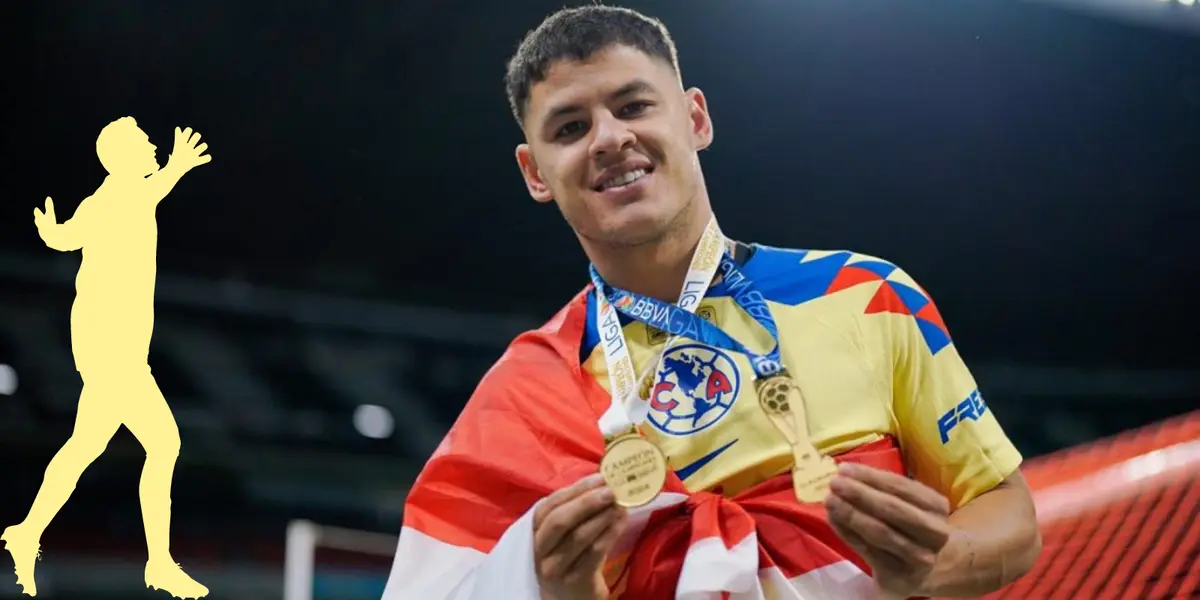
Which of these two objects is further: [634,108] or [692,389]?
[634,108]

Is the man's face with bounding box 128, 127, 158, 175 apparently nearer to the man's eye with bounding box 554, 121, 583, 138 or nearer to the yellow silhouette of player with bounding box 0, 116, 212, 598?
the yellow silhouette of player with bounding box 0, 116, 212, 598

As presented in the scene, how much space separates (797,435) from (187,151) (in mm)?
5426

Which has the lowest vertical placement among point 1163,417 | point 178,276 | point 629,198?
point 629,198

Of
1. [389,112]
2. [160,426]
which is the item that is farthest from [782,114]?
[160,426]

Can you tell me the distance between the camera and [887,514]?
1049 millimetres

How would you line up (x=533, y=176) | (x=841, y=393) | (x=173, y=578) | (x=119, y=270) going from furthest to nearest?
(x=173, y=578) → (x=119, y=270) → (x=533, y=176) → (x=841, y=393)

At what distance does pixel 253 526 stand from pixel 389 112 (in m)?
3.08

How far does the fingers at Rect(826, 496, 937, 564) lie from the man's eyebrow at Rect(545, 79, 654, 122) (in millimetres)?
599

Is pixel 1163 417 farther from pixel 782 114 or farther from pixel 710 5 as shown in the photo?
pixel 710 5

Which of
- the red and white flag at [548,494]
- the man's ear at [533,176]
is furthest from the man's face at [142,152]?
the red and white flag at [548,494]

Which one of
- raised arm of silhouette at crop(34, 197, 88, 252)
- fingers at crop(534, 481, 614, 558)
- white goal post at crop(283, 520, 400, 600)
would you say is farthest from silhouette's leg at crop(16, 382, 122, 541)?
fingers at crop(534, 481, 614, 558)

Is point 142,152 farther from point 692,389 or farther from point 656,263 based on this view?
point 692,389

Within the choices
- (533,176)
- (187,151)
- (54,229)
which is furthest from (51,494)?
(533,176)

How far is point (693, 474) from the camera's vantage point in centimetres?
131
